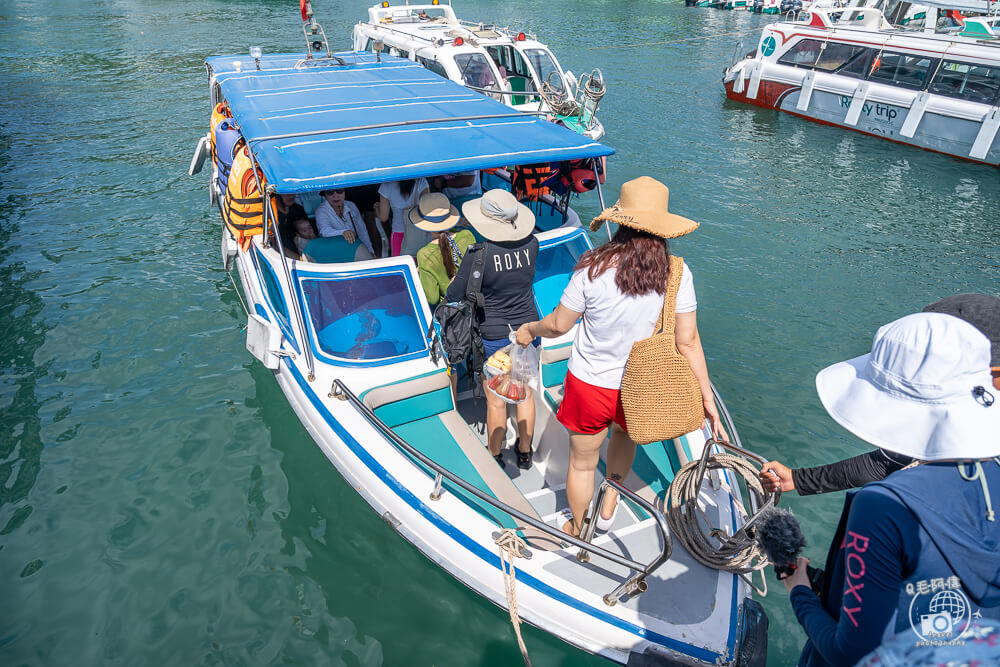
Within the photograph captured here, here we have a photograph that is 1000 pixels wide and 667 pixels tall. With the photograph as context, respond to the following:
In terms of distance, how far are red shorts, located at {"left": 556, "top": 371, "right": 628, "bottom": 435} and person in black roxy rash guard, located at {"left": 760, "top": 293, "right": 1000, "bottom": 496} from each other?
0.78 metres

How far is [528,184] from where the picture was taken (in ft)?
21.0

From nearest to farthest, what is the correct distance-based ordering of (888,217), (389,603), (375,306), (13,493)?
(389,603), (375,306), (13,493), (888,217)

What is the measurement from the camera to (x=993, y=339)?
1.86m

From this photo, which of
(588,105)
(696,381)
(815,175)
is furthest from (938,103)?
(696,381)

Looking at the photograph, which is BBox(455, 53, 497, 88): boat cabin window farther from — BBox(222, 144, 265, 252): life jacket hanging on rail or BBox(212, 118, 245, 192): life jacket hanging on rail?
BBox(222, 144, 265, 252): life jacket hanging on rail

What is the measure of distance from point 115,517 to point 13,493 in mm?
1059

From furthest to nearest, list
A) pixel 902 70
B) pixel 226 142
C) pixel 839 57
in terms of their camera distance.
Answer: pixel 839 57
pixel 902 70
pixel 226 142

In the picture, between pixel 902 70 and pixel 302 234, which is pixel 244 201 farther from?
pixel 902 70

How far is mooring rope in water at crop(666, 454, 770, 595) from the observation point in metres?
3.02

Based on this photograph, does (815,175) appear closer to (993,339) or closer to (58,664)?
(993,339)

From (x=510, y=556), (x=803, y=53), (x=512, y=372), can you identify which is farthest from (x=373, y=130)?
(x=803, y=53)

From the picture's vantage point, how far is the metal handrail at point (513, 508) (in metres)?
2.69

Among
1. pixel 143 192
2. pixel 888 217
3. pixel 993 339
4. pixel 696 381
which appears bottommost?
pixel 888 217

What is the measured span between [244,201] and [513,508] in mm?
4489
